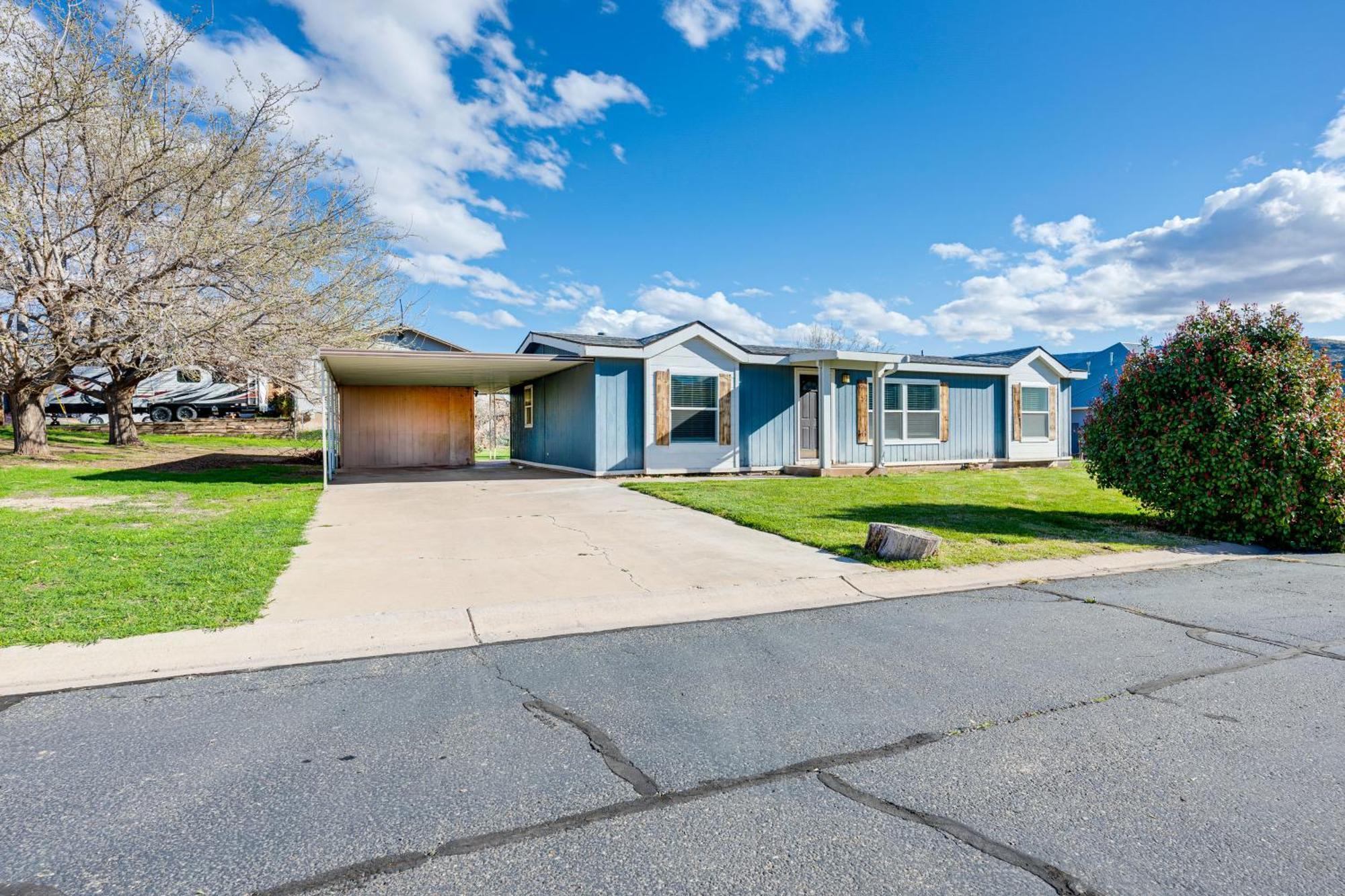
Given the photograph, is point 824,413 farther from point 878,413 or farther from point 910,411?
point 910,411

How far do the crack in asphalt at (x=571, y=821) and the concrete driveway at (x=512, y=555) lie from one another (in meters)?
2.64

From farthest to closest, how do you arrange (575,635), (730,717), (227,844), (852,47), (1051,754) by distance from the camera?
1. (852,47)
2. (575,635)
3. (730,717)
4. (1051,754)
5. (227,844)

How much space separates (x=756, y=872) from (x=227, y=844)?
1.63 metres

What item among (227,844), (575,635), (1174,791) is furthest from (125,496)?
→ (1174,791)

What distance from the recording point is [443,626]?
4473 mm

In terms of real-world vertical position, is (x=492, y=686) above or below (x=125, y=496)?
below

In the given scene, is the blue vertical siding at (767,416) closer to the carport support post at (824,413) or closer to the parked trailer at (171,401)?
the carport support post at (824,413)

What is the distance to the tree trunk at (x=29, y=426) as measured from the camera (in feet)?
49.1

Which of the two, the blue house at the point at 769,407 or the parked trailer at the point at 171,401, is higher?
the parked trailer at the point at 171,401

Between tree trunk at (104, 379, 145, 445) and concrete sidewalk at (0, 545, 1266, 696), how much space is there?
19456mm

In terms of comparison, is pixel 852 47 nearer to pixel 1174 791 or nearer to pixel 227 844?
pixel 1174 791

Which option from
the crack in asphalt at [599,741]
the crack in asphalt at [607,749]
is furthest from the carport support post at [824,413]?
the crack in asphalt at [607,749]

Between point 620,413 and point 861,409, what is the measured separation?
591cm

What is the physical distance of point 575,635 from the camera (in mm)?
4410
